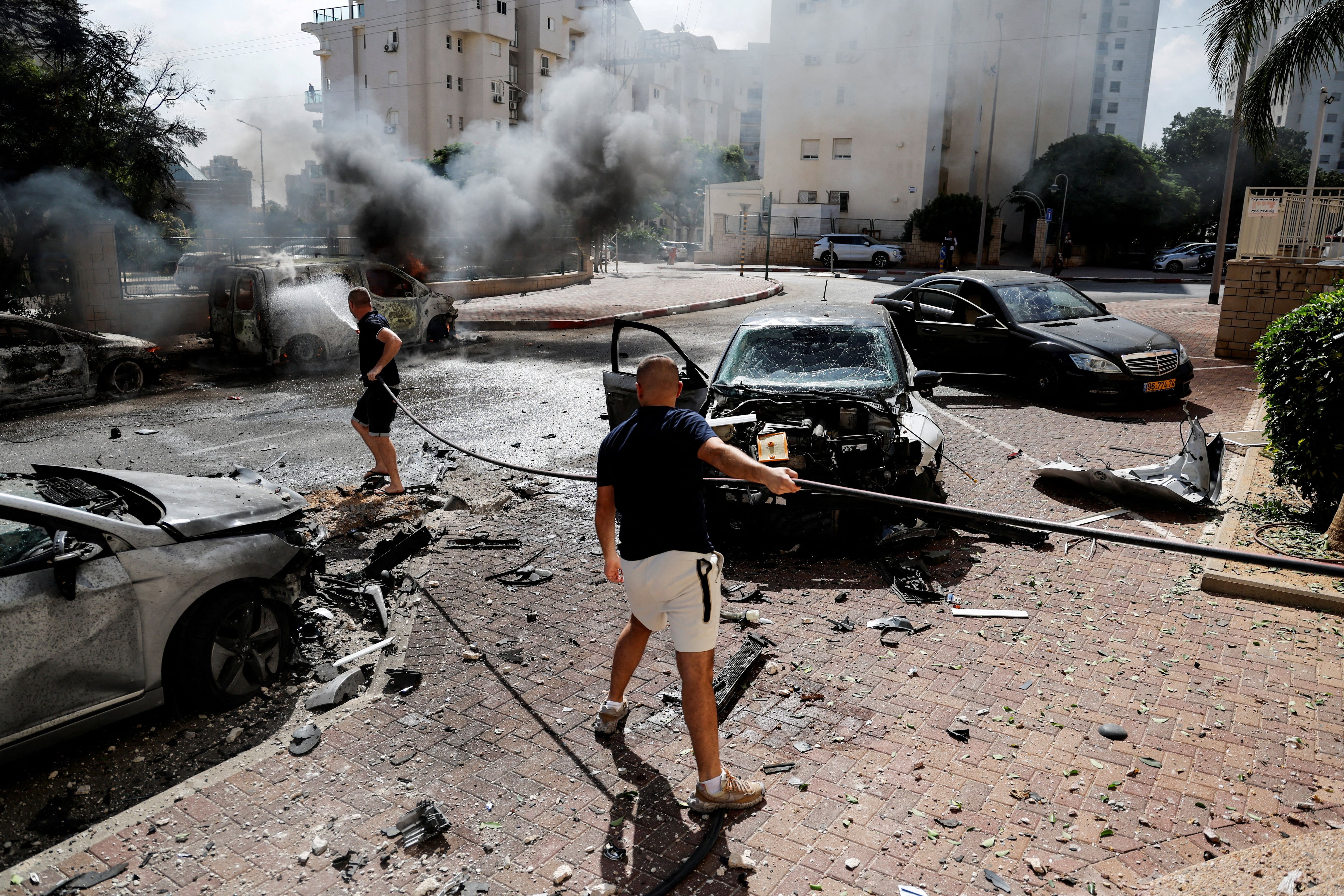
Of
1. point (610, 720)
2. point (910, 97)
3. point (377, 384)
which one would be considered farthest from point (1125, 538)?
point (910, 97)

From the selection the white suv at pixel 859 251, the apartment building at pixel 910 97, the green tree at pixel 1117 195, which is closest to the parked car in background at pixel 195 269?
the white suv at pixel 859 251

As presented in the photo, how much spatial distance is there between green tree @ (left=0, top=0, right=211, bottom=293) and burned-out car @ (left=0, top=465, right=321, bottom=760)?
43.0 feet

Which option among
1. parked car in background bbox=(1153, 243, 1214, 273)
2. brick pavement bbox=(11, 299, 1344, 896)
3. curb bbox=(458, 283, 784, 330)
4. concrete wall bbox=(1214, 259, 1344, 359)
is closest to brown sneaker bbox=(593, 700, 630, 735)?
brick pavement bbox=(11, 299, 1344, 896)

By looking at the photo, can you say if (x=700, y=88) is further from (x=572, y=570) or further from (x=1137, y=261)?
(x=572, y=570)

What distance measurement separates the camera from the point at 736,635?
5.07 m

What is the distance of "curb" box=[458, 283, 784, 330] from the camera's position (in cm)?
1962

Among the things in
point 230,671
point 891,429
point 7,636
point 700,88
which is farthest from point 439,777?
point 700,88

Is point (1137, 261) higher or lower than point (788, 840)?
higher

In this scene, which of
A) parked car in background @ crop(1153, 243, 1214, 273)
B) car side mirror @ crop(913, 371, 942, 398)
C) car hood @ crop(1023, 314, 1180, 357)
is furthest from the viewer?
parked car in background @ crop(1153, 243, 1214, 273)

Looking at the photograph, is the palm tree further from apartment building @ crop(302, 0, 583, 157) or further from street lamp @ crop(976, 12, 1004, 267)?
apartment building @ crop(302, 0, 583, 157)

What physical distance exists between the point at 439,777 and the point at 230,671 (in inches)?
52.1

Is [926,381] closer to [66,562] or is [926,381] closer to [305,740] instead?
[305,740]

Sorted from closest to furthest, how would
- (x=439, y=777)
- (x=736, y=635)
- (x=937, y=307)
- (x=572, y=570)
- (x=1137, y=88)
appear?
(x=439, y=777), (x=736, y=635), (x=572, y=570), (x=937, y=307), (x=1137, y=88)

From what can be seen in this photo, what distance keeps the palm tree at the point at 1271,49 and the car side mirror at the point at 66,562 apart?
1575 cm
